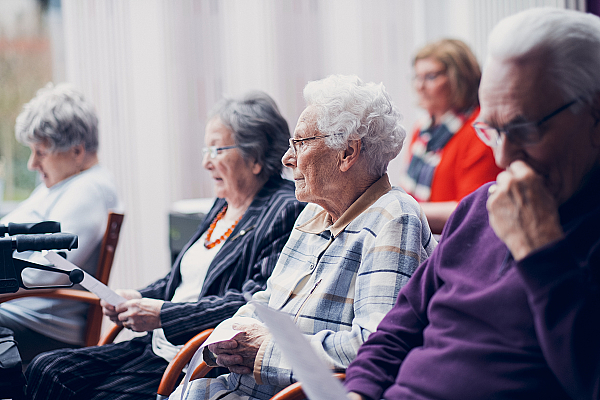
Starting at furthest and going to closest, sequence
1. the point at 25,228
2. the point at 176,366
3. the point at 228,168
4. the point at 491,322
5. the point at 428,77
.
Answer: the point at 428,77, the point at 228,168, the point at 176,366, the point at 25,228, the point at 491,322

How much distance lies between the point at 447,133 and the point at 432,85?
0.26 meters

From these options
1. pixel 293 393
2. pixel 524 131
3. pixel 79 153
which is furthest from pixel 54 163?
pixel 524 131

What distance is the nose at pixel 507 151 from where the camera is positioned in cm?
→ 92

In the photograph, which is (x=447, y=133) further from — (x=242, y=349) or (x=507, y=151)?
(x=507, y=151)

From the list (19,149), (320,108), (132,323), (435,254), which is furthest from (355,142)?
(19,149)

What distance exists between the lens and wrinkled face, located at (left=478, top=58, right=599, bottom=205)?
884mm

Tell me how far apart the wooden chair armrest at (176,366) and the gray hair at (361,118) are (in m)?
0.69

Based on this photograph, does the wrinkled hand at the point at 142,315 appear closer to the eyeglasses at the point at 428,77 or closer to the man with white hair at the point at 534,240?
the man with white hair at the point at 534,240

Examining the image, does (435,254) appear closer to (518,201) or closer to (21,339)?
(518,201)

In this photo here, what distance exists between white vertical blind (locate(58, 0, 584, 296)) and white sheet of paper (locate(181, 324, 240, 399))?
95.3 inches

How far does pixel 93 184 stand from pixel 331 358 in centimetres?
150

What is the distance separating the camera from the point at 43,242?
1377 mm

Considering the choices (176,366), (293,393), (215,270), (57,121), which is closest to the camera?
(293,393)

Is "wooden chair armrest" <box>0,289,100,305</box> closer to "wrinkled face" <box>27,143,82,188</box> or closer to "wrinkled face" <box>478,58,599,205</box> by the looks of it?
"wrinkled face" <box>27,143,82,188</box>
